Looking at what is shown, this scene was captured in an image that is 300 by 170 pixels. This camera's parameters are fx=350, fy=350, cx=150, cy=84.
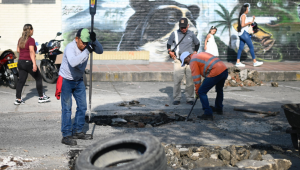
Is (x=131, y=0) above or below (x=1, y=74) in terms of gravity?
above

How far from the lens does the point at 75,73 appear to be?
5.39m

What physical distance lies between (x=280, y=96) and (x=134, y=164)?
697 centimetres

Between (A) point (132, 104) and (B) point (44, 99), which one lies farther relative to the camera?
(B) point (44, 99)

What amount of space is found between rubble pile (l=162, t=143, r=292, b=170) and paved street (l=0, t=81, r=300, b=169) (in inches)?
29.3

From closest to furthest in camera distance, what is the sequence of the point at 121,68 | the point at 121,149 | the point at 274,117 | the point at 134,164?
the point at 134,164
the point at 121,149
the point at 274,117
the point at 121,68

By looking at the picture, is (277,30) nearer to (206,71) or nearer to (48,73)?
(206,71)

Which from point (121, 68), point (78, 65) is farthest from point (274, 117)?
point (121, 68)

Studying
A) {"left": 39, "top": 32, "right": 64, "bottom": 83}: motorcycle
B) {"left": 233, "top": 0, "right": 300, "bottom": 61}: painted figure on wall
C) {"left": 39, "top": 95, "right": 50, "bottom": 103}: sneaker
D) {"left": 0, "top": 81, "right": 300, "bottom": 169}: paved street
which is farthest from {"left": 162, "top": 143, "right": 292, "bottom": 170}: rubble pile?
{"left": 233, "top": 0, "right": 300, "bottom": 61}: painted figure on wall

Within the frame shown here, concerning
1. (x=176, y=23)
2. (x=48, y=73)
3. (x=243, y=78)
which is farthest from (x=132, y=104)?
(x=176, y=23)

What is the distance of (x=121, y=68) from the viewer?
12617 mm

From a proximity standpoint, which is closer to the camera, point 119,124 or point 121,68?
point 119,124

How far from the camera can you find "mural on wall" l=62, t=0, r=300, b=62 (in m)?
14.9

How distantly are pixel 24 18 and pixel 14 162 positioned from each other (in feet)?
36.4

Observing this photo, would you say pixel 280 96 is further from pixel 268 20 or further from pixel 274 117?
pixel 268 20
